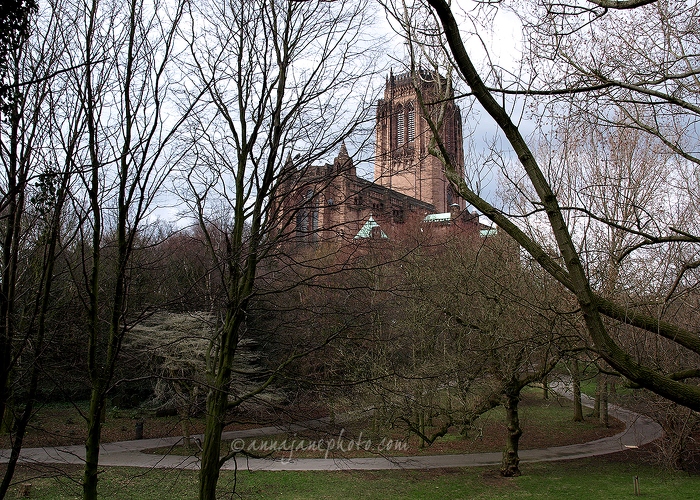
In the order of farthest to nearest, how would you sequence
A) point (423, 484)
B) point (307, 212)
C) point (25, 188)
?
1. point (423, 484)
2. point (307, 212)
3. point (25, 188)

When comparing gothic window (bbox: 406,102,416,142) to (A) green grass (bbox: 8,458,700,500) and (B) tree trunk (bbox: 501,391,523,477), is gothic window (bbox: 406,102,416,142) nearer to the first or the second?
(B) tree trunk (bbox: 501,391,523,477)

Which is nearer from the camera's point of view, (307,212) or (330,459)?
(307,212)

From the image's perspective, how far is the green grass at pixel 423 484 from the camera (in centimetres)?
1246

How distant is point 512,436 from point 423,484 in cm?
266

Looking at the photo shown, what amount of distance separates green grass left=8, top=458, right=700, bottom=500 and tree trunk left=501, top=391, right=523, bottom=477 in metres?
0.28

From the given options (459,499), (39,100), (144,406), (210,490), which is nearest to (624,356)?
(210,490)

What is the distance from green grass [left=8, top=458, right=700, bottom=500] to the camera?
12461 mm

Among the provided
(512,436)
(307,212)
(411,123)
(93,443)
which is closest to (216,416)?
(93,443)

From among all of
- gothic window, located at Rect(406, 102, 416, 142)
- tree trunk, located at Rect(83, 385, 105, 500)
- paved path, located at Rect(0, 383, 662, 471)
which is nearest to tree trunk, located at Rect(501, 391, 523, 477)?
paved path, located at Rect(0, 383, 662, 471)

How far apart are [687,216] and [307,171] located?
6.47m

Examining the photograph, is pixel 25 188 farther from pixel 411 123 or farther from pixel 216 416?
pixel 411 123

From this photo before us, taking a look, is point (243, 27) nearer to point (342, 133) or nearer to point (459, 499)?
point (342, 133)

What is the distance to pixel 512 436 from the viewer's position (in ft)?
46.2

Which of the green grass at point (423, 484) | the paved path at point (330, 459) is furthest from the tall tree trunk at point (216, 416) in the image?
the paved path at point (330, 459)
